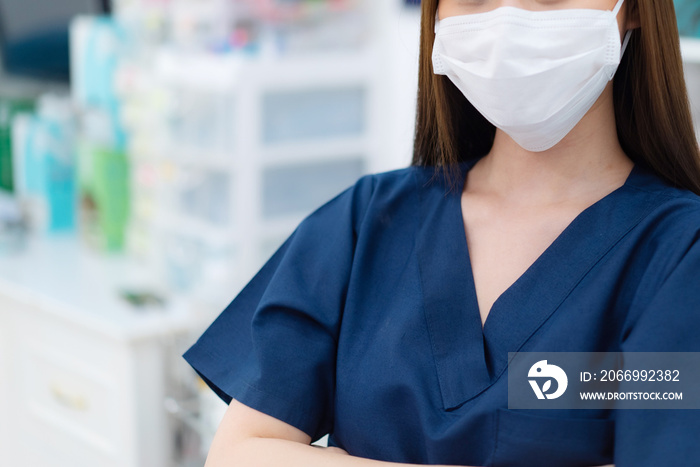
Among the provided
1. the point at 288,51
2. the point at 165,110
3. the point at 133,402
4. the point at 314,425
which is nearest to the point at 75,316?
the point at 133,402

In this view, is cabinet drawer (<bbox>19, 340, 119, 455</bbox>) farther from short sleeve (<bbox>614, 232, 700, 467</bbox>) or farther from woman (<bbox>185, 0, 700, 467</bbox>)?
short sleeve (<bbox>614, 232, 700, 467</bbox>)

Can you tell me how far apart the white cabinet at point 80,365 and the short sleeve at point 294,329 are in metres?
0.81

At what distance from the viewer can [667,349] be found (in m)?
0.75

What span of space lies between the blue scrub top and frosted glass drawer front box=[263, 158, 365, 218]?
1.02m

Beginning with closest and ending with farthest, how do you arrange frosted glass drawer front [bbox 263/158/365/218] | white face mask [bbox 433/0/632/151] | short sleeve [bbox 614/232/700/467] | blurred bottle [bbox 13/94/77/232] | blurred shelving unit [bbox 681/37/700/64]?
short sleeve [bbox 614/232/700/467] < white face mask [bbox 433/0/632/151] < blurred shelving unit [bbox 681/37/700/64] < frosted glass drawer front [bbox 263/158/365/218] < blurred bottle [bbox 13/94/77/232]

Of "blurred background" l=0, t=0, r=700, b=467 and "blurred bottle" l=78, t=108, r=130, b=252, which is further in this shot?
"blurred bottle" l=78, t=108, r=130, b=252

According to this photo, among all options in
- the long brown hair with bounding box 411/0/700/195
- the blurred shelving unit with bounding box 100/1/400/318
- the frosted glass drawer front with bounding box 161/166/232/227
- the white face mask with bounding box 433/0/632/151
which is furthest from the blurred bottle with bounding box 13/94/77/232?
the white face mask with bounding box 433/0/632/151

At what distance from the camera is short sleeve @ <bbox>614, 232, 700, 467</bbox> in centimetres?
73

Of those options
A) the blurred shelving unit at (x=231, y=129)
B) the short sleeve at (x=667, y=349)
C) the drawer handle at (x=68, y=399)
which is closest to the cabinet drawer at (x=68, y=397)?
the drawer handle at (x=68, y=399)

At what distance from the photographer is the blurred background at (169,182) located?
6.14 feet

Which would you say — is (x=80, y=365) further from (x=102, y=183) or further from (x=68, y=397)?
(x=102, y=183)

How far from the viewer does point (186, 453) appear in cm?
192

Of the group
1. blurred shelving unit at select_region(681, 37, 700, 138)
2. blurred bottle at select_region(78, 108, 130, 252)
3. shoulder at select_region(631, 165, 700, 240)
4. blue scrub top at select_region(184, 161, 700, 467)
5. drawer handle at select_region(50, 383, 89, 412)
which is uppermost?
blurred shelving unit at select_region(681, 37, 700, 138)

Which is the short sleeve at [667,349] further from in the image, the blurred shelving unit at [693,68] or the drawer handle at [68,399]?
the drawer handle at [68,399]
